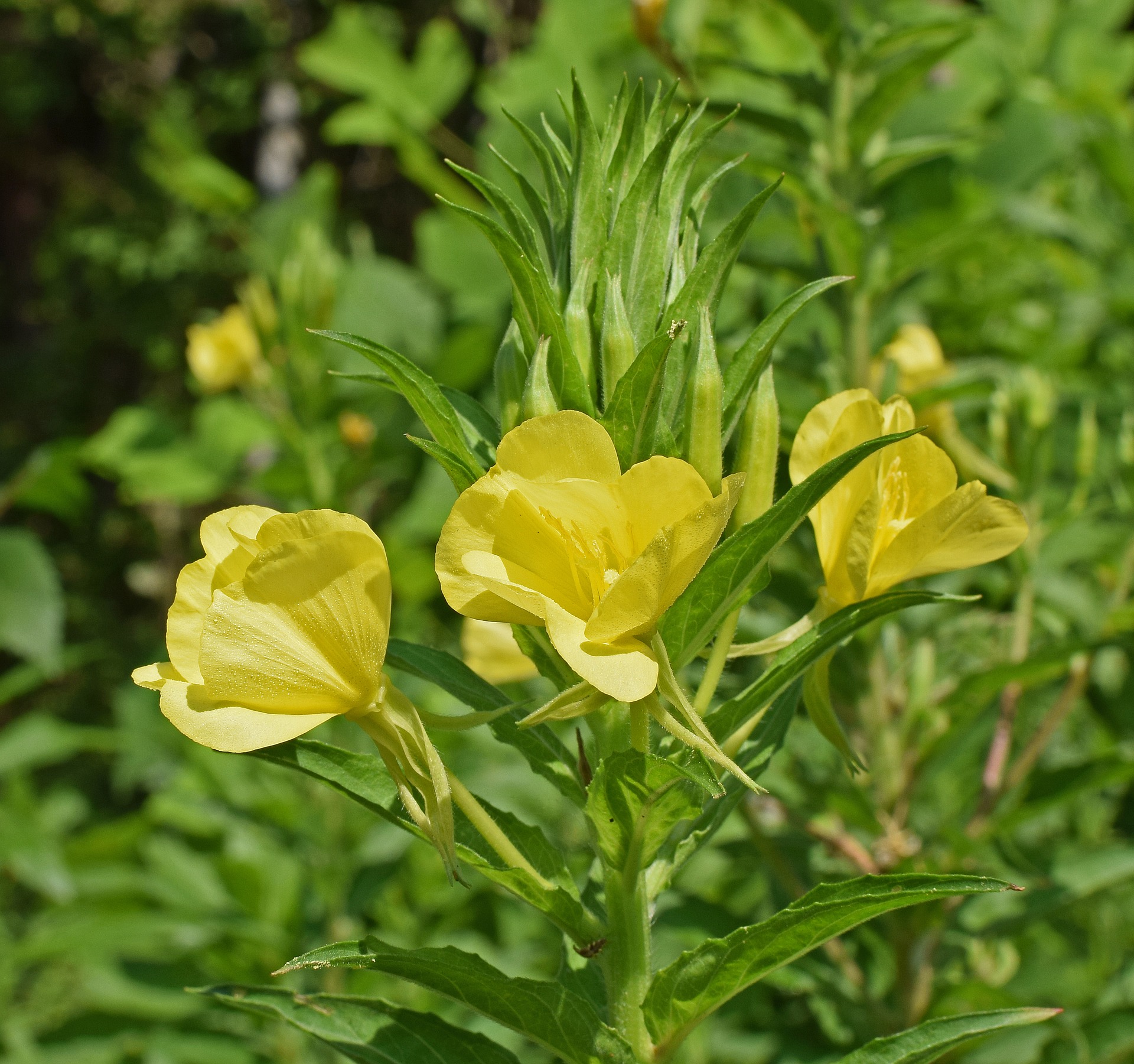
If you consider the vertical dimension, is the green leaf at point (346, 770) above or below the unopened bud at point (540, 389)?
below

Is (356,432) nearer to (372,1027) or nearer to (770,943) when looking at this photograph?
(372,1027)

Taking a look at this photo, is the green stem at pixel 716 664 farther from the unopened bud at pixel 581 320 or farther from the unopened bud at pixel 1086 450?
the unopened bud at pixel 1086 450

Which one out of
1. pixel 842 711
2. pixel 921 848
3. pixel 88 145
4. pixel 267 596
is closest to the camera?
pixel 267 596

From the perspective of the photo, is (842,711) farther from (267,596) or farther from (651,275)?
(267,596)

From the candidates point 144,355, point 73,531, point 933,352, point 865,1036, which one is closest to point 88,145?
point 144,355

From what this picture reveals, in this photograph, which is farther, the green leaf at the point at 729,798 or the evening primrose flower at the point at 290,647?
the green leaf at the point at 729,798

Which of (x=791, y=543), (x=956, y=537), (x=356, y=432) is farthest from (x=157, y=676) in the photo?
(x=356, y=432)

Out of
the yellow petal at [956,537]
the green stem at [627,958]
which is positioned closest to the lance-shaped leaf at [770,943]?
the green stem at [627,958]
